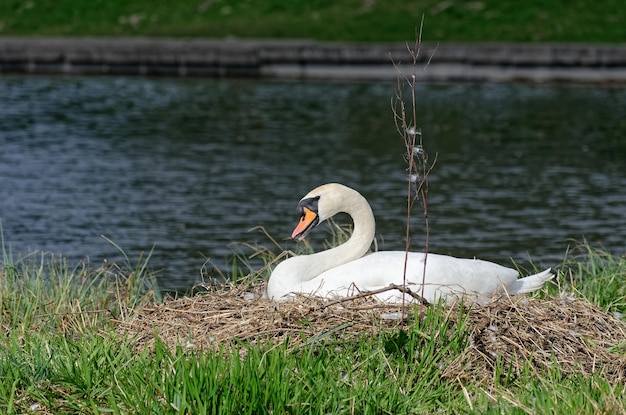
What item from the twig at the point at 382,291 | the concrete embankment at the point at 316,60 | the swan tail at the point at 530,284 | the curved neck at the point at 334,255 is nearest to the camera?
the twig at the point at 382,291

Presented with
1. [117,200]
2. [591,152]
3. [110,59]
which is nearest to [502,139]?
[591,152]

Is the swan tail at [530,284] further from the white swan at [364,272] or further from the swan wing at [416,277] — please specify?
the swan wing at [416,277]

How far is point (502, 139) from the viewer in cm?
2412

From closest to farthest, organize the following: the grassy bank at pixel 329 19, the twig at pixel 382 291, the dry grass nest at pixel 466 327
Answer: the dry grass nest at pixel 466 327 < the twig at pixel 382 291 < the grassy bank at pixel 329 19

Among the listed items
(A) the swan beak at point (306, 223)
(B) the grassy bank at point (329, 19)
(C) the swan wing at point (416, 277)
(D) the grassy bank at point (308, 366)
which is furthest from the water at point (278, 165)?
(B) the grassy bank at point (329, 19)

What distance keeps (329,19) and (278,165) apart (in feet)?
80.7

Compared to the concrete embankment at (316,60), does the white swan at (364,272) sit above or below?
above

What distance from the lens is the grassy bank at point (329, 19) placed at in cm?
4134

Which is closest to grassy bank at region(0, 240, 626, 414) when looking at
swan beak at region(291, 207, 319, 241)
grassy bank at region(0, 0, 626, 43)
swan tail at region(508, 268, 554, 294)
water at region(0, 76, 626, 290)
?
swan tail at region(508, 268, 554, 294)

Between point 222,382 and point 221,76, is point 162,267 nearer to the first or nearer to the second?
point 222,382

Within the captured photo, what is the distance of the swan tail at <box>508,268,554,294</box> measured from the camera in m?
7.51

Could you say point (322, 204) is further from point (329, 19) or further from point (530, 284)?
point (329, 19)

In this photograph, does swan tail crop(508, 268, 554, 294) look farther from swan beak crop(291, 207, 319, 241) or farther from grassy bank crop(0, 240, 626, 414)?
swan beak crop(291, 207, 319, 241)

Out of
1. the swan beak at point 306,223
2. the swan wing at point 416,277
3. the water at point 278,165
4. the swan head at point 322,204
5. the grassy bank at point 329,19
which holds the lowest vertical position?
the water at point 278,165
